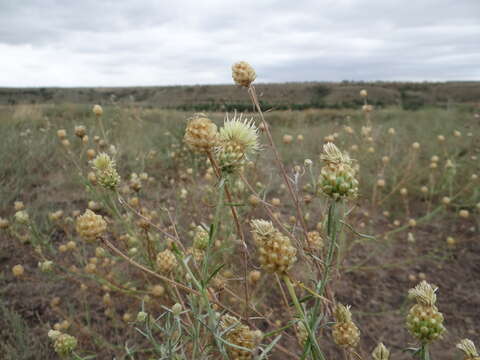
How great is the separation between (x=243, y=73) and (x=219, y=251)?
1.90 ft

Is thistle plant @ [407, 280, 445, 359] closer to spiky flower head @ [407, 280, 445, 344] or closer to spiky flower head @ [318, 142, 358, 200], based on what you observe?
spiky flower head @ [407, 280, 445, 344]

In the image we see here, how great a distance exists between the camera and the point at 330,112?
880 centimetres

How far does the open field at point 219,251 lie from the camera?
37.9 inches

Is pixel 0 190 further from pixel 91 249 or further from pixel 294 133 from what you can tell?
pixel 294 133

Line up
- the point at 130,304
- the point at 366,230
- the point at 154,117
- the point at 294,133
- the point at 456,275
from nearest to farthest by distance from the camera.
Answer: the point at 130,304 → the point at 456,275 → the point at 366,230 → the point at 294,133 → the point at 154,117

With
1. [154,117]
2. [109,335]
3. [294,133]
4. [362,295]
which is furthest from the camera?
[154,117]

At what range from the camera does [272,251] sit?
72cm

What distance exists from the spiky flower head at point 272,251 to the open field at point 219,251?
0.03 metres

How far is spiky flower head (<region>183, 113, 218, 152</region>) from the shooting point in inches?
31.6

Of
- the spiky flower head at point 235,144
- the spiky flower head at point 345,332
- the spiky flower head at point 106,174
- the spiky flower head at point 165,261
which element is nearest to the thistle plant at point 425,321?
the spiky flower head at point 345,332

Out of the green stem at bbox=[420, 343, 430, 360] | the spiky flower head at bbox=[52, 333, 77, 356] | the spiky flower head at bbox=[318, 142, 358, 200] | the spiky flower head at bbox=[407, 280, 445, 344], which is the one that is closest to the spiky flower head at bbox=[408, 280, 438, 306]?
the spiky flower head at bbox=[407, 280, 445, 344]

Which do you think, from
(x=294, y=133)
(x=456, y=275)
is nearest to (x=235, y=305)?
(x=456, y=275)

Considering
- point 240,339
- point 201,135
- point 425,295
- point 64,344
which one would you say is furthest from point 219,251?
point 64,344

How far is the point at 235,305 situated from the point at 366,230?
154 centimetres
